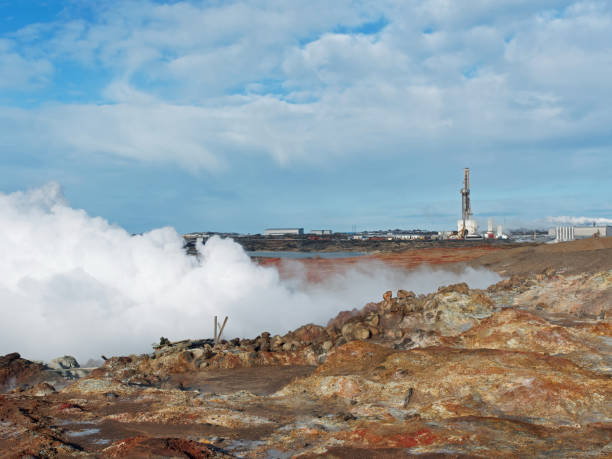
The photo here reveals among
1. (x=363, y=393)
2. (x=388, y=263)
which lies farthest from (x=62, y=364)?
(x=388, y=263)

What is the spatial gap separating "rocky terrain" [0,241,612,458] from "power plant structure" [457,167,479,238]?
75.6 metres

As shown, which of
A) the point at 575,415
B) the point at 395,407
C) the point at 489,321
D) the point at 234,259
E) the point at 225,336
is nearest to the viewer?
the point at 575,415

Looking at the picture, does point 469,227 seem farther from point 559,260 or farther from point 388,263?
point 559,260

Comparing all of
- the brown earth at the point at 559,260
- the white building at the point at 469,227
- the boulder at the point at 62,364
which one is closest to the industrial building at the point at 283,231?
the white building at the point at 469,227

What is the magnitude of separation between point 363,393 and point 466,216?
9676 centimetres

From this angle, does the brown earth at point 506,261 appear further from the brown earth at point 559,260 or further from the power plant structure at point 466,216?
the power plant structure at point 466,216

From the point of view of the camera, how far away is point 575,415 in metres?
12.2

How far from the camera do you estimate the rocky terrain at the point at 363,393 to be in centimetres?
1122

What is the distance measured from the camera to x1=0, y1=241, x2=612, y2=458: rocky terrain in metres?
11.2

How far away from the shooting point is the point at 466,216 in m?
107

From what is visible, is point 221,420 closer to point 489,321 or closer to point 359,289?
point 489,321

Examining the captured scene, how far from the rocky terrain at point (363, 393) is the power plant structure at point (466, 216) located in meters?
75.6

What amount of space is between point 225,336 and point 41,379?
34.7ft

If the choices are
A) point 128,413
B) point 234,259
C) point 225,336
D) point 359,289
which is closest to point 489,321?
point 128,413
